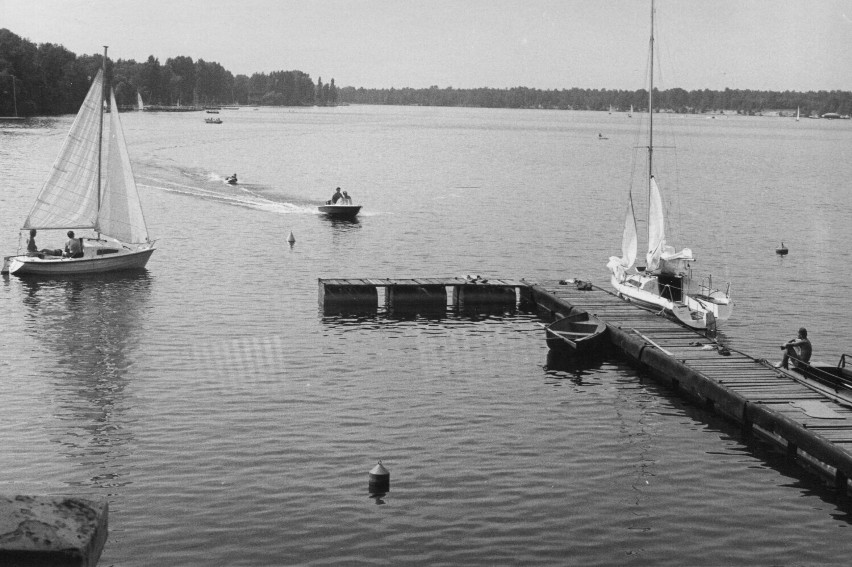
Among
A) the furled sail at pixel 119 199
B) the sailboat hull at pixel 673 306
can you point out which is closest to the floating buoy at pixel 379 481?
the sailboat hull at pixel 673 306

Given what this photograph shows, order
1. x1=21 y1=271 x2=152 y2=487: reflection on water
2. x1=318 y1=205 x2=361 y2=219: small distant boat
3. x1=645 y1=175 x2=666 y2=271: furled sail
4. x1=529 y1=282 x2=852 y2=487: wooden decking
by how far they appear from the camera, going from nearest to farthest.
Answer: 1. x1=529 y1=282 x2=852 y2=487: wooden decking
2. x1=21 y1=271 x2=152 y2=487: reflection on water
3. x1=645 y1=175 x2=666 y2=271: furled sail
4. x1=318 y1=205 x2=361 y2=219: small distant boat

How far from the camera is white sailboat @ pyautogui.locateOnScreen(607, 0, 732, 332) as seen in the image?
165ft

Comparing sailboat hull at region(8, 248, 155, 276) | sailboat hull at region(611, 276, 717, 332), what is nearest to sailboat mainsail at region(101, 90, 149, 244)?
sailboat hull at region(8, 248, 155, 276)

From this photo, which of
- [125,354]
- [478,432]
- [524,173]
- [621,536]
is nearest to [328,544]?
[621,536]

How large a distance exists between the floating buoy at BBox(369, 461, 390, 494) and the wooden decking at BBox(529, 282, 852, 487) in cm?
1260

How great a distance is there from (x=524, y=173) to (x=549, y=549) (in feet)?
458

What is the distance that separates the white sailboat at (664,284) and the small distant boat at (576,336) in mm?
5593

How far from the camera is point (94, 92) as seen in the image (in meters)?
64.1

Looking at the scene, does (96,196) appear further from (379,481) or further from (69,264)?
(379,481)

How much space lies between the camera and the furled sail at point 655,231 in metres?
57.0

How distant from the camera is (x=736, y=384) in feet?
119

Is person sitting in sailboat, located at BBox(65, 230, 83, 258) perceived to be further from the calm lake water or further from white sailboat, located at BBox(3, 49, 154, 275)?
Answer: the calm lake water

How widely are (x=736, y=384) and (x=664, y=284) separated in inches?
725

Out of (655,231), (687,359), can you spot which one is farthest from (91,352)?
(655,231)
